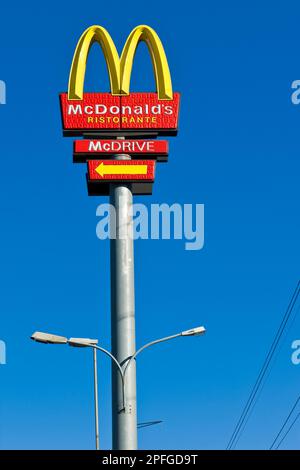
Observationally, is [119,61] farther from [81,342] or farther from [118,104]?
[81,342]

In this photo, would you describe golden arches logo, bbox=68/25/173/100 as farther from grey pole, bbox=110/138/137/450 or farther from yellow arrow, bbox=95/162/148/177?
grey pole, bbox=110/138/137/450

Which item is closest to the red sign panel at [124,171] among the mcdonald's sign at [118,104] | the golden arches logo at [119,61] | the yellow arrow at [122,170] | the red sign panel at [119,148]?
the yellow arrow at [122,170]

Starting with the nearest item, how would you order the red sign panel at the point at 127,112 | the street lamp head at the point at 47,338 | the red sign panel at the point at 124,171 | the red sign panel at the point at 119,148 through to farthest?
the street lamp head at the point at 47,338 → the red sign panel at the point at 127,112 → the red sign panel at the point at 119,148 → the red sign panel at the point at 124,171

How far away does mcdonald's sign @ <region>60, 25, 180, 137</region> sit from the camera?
151 feet

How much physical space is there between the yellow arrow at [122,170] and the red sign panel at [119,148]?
0.60 metres

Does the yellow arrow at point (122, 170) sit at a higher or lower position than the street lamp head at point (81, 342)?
higher

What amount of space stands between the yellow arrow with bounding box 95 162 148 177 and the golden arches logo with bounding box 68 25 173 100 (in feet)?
A: 9.95

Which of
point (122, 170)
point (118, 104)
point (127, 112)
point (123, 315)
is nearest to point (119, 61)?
point (118, 104)

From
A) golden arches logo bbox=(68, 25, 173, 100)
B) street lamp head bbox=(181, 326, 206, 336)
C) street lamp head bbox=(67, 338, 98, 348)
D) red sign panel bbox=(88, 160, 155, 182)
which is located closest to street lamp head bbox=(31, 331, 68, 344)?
street lamp head bbox=(67, 338, 98, 348)

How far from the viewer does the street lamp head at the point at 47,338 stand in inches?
1432

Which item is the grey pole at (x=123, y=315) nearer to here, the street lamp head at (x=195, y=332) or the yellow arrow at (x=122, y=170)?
the yellow arrow at (x=122, y=170)

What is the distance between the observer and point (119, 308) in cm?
4475

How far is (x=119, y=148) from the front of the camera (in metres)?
46.5
